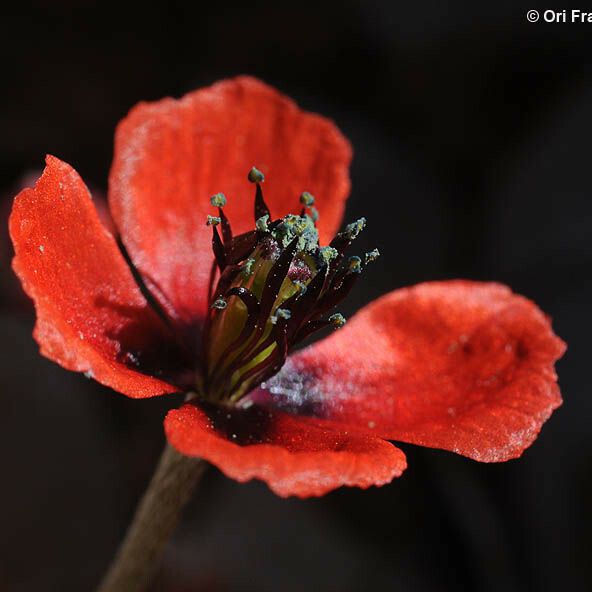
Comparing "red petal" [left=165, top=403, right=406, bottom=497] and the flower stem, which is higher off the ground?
"red petal" [left=165, top=403, right=406, bottom=497]

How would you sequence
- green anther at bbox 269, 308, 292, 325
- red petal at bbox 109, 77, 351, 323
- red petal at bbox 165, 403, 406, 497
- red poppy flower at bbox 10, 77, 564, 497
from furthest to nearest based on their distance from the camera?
red petal at bbox 109, 77, 351, 323 < green anther at bbox 269, 308, 292, 325 < red poppy flower at bbox 10, 77, 564, 497 < red petal at bbox 165, 403, 406, 497

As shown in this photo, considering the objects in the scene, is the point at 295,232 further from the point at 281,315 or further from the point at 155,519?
the point at 155,519

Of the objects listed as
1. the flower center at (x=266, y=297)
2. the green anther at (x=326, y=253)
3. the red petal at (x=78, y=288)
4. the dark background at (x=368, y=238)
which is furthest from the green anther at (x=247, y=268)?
the dark background at (x=368, y=238)

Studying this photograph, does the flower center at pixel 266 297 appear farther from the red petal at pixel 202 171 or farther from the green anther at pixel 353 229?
the red petal at pixel 202 171

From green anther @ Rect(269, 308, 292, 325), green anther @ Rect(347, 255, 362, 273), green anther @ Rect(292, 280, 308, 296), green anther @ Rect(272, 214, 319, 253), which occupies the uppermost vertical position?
green anther @ Rect(272, 214, 319, 253)

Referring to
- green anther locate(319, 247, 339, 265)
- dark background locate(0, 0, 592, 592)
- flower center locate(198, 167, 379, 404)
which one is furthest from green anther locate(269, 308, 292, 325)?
dark background locate(0, 0, 592, 592)

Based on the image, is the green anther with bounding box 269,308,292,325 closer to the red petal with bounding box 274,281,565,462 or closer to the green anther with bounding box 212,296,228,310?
the green anther with bounding box 212,296,228,310

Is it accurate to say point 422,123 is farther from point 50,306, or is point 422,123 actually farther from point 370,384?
point 50,306

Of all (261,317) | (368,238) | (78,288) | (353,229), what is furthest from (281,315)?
(368,238)

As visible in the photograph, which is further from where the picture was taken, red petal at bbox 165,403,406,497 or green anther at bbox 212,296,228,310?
green anther at bbox 212,296,228,310
